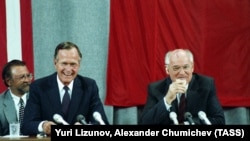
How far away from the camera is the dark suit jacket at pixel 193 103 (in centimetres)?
324

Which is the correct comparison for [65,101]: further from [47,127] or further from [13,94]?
[13,94]

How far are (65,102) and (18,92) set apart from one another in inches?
31.5

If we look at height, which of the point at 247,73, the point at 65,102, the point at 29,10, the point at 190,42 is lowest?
the point at 65,102

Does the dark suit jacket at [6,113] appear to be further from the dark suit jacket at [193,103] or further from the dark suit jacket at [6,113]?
the dark suit jacket at [193,103]

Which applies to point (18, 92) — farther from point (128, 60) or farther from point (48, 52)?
point (128, 60)

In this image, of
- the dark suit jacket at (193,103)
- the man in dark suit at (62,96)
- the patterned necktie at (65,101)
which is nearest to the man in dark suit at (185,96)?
the dark suit jacket at (193,103)

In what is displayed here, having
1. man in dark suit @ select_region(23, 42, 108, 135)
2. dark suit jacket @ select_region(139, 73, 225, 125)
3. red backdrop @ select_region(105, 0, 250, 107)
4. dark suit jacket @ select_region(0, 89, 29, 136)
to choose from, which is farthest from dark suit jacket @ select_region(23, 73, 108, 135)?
red backdrop @ select_region(105, 0, 250, 107)

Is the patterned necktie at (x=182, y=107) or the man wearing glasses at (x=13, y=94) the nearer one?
the patterned necktie at (x=182, y=107)

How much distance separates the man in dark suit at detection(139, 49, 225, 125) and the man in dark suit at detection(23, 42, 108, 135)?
1.08ft

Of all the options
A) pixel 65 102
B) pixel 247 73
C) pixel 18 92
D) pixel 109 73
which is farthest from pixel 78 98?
pixel 247 73

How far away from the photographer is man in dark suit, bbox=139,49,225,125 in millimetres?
3266

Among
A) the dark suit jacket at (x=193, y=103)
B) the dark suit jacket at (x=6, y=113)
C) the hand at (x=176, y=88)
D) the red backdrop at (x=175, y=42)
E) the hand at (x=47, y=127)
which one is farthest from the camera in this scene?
the red backdrop at (x=175, y=42)

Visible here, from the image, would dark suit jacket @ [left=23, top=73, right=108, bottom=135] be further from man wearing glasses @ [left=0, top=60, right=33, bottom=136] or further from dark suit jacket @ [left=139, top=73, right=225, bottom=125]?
man wearing glasses @ [left=0, top=60, right=33, bottom=136]

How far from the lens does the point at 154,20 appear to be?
14.7 ft
